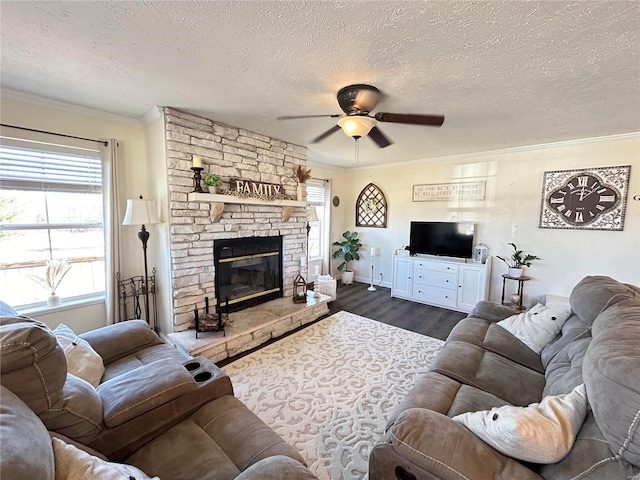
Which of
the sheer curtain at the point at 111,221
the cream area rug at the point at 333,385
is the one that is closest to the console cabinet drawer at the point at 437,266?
the cream area rug at the point at 333,385

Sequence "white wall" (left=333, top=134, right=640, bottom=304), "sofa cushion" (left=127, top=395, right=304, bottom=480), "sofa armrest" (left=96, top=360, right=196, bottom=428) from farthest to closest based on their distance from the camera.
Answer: "white wall" (left=333, top=134, right=640, bottom=304) → "sofa armrest" (left=96, top=360, right=196, bottom=428) → "sofa cushion" (left=127, top=395, right=304, bottom=480)

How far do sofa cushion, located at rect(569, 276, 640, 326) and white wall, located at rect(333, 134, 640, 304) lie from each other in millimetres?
2180

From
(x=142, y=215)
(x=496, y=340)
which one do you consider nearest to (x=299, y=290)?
(x=142, y=215)

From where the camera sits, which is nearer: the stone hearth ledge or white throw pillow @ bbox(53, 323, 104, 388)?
white throw pillow @ bbox(53, 323, 104, 388)

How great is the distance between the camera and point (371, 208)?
5.66 meters

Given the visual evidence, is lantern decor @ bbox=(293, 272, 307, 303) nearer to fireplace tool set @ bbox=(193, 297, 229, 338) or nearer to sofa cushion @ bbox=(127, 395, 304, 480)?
fireplace tool set @ bbox=(193, 297, 229, 338)

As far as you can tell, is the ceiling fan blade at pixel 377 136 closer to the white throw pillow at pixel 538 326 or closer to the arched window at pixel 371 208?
the white throw pillow at pixel 538 326

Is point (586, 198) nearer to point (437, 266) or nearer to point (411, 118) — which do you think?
point (437, 266)

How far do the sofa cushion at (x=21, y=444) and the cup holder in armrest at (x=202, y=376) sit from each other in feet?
2.60

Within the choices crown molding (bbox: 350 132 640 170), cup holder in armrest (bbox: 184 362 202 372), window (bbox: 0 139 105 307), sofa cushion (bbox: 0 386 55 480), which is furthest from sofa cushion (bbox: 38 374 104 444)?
crown molding (bbox: 350 132 640 170)

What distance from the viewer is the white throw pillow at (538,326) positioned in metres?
2.06

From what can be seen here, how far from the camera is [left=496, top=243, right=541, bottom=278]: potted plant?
385 centimetres

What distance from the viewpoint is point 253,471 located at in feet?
3.20

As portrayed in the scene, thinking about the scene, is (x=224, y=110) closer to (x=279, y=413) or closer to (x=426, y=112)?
(x=426, y=112)
